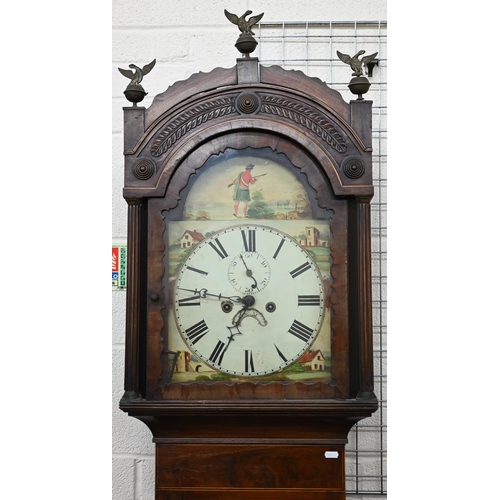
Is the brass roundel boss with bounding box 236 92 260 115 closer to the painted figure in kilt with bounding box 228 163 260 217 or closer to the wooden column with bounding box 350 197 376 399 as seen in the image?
the painted figure in kilt with bounding box 228 163 260 217

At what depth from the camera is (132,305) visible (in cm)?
138

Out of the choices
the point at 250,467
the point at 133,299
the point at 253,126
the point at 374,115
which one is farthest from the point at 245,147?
the point at 250,467

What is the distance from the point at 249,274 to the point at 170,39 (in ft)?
2.58

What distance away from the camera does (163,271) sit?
1389mm

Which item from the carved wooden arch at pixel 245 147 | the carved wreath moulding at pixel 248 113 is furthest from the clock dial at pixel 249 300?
the carved wreath moulding at pixel 248 113

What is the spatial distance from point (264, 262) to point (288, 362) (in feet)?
0.74

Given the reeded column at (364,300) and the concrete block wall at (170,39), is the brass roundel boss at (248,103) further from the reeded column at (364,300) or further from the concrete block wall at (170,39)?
the concrete block wall at (170,39)

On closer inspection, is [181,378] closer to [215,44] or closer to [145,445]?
[145,445]

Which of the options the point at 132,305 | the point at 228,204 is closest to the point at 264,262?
the point at 228,204

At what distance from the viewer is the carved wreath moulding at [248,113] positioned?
1.39 metres

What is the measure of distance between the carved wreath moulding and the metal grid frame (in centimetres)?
39

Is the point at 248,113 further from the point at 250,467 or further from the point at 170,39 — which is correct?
the point at 250,467

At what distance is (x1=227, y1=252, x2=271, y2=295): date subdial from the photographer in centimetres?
139

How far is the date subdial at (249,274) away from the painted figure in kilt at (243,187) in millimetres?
107
